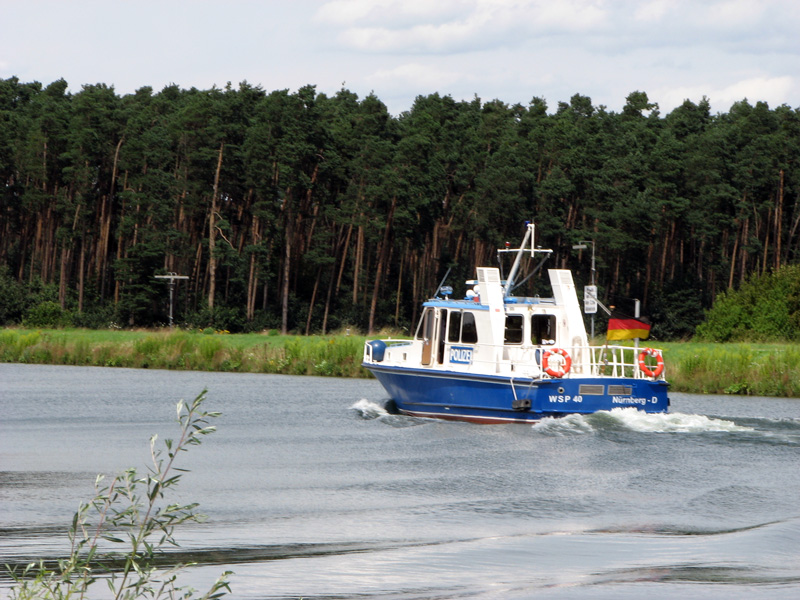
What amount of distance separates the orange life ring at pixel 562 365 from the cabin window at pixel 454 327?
265 cm

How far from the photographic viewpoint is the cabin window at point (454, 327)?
26.8 metres

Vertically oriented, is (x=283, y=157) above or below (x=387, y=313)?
above

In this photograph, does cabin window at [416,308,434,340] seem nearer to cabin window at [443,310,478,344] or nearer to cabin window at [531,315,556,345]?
cabin window at [443,310,478,344]

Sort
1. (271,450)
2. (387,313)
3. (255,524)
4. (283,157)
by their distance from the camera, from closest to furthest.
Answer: (255,524) → (271,450) → (283,157) → (387,313)

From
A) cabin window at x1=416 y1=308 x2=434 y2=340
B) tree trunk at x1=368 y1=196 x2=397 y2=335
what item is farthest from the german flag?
tree trunk at x1=368 y1=196 x2=397 y2=335

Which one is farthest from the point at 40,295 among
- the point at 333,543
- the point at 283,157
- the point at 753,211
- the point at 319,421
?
the point at 333,543

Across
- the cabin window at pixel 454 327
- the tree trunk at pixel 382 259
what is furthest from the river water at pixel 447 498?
the tree trunk at pixel 382 259

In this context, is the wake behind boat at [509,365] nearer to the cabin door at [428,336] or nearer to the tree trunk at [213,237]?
the cabin door at [428,336]

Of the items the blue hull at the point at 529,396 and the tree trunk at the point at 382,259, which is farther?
the tree trunk at the point at 382,259

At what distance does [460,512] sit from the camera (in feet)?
53.1

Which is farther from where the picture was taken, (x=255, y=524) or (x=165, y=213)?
(x=165, y=213)

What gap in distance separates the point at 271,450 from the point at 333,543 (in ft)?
30.2

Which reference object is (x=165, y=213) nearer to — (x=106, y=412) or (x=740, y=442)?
(x=106, y=412)

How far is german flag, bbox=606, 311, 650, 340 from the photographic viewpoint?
24.5m
